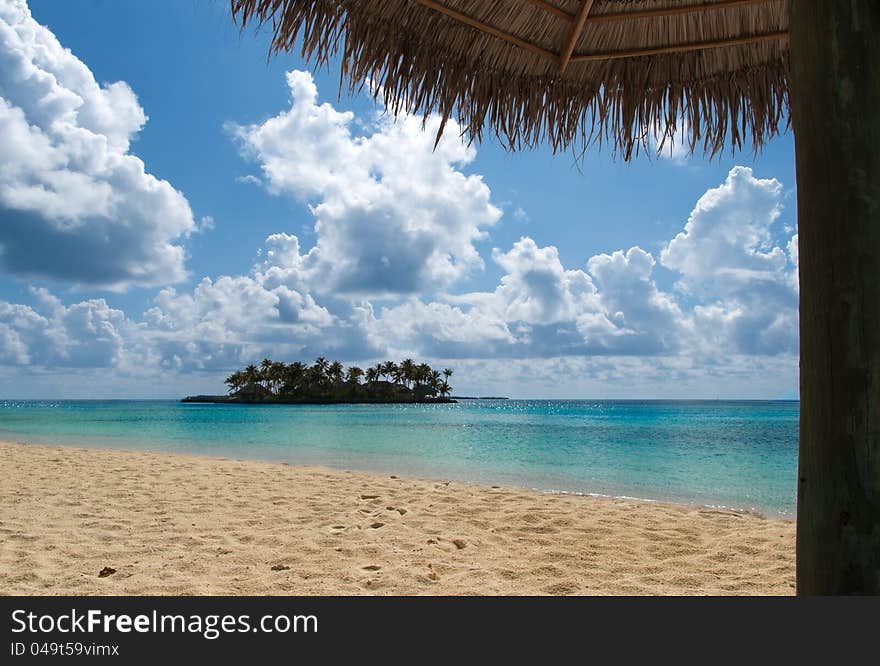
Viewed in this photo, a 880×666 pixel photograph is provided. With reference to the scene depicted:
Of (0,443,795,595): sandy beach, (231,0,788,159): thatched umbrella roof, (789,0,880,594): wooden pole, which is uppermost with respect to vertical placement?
(231,0,788,159): thatched umbrella roof

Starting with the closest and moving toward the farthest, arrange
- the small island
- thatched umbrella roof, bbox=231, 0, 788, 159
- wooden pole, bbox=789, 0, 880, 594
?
wooden pole, bbox=789, 0, 880, 594 < thatched umbrella roof, bbox=231, 0, 788, 159 < the small island

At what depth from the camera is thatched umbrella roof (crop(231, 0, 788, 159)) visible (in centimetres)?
267

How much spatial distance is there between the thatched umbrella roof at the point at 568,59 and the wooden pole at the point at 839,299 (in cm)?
153

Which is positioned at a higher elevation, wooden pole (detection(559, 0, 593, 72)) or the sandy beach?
wooden pole (detection(559, 0, 593, 72))

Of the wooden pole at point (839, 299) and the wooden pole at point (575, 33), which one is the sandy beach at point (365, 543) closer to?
the wooden pole at point (839, 299)

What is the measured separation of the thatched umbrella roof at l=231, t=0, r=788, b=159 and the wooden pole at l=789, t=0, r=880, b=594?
1.53 m

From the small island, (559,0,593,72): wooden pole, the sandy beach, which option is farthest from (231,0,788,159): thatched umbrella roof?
A: the small island

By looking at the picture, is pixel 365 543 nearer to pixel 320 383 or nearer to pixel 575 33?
pixel 575 33

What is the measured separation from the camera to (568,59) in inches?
115

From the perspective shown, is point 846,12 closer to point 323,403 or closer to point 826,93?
point 826,93

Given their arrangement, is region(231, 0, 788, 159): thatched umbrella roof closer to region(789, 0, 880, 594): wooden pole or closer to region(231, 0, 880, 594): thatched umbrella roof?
region(231, 0, 880, 594): thatched umbrella roof

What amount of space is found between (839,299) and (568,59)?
2.05 metres

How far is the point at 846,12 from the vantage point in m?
1.44
